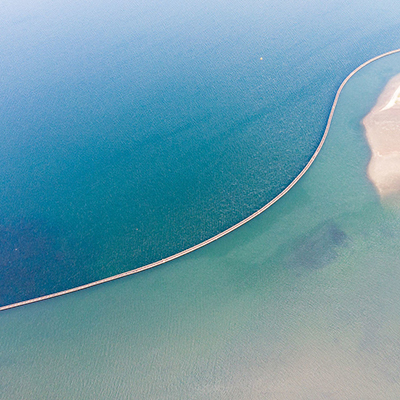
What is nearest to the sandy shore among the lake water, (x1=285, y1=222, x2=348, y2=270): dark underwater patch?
the lake water

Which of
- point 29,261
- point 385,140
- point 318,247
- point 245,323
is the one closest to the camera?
point 245,323

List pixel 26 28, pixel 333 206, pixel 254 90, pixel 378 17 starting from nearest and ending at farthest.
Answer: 1. pixel 333 206
2. pixel 254 90
3. pixel 378 17
4. pixel 26 28

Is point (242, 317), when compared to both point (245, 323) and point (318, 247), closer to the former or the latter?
point (245, 323)

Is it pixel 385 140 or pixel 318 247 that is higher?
pixel 385 140

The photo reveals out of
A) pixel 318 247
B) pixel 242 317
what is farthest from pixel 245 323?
pixel 318 247

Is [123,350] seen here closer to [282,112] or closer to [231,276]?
[231,276]

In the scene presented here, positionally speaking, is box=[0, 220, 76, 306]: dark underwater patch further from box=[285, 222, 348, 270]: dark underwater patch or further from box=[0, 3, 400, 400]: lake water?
box=[285, 222, 348, 270]: dark underwater patch

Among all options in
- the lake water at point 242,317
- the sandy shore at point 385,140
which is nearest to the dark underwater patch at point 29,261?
the lake water at point 242,317

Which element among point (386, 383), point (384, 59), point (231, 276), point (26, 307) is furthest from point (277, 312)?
point (384, 59)
